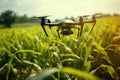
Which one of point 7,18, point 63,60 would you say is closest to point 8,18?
point 7,18

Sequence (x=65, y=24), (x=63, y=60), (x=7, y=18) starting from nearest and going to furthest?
(x=65, y=24) → (x=63, y=60) → (x=7, y=18)

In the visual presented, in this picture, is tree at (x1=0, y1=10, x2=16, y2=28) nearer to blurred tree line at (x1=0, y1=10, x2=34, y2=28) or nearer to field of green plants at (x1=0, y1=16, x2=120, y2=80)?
blurred tree line at (x1=0, y1=10, x2=34, y2=28)

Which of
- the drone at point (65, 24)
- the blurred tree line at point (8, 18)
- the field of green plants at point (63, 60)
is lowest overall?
the blurred tree line at point (8, 18)

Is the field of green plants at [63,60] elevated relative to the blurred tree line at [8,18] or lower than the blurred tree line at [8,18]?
elevated

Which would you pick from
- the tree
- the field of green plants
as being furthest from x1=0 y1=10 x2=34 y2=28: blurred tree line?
the field of green plants

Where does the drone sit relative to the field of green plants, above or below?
above

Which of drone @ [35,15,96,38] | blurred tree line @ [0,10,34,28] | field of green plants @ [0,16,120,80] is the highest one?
drone @ [35,15,96,38]

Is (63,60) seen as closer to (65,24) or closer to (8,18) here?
(65,24)

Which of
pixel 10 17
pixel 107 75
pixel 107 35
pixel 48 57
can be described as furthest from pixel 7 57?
pixel 10 17

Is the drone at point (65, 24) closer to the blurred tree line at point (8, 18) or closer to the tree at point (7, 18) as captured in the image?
the blurred tree line at point (8, 18)

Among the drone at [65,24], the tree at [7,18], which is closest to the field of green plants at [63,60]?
the drone at [65,24]
